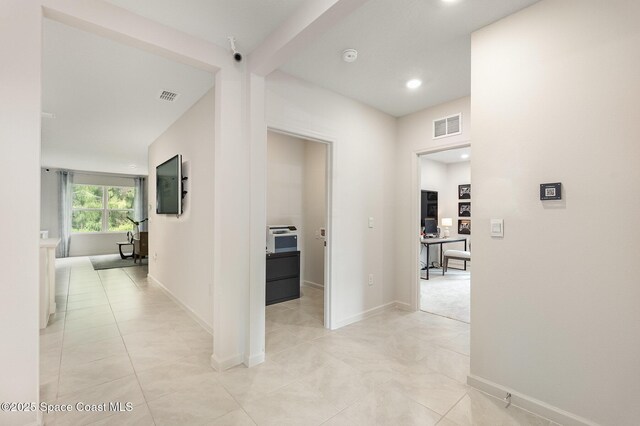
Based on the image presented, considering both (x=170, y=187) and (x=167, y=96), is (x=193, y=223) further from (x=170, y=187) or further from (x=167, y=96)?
(x=167, y=96)

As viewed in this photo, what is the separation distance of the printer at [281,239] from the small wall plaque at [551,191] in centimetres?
309

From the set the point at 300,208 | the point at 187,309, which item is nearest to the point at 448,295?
the point at 300,208

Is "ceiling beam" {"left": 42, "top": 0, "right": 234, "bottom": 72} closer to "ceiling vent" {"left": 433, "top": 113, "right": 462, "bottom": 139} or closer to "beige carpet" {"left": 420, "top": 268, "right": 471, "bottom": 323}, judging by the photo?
"ceiling vent" {"left": 433, "top": 113, "right": 462, "bottom": 139}

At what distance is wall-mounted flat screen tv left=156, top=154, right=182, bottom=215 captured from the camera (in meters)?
3.79

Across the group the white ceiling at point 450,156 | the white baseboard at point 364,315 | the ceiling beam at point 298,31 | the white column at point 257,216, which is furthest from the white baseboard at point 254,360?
the white ceiling at point 450,156

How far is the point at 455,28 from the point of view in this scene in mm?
2156

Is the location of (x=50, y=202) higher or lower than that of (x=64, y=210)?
higher

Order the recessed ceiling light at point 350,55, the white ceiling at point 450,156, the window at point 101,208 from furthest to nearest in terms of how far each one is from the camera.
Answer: the window at point 101,208
the white ceiling at point 450,156
the recessed ceiling light at point 350,55

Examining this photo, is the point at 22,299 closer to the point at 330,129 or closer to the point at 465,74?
the point at 330,129

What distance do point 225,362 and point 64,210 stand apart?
9044mm

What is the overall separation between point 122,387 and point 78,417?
12.4 inches

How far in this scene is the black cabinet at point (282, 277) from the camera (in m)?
4.08

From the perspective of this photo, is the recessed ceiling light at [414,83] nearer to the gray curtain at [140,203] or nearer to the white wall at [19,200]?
the white wall at [19,200]

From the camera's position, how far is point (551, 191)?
5.98 feet
